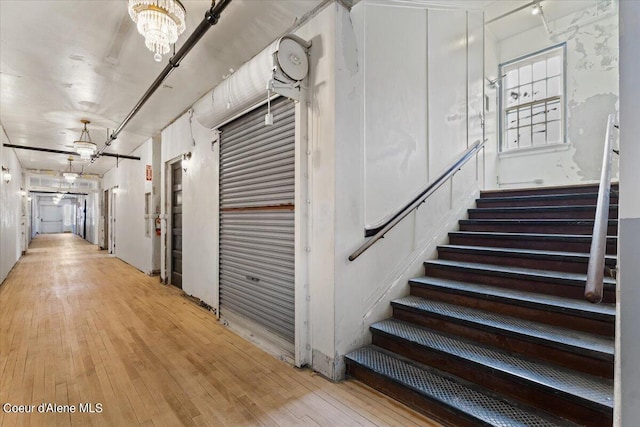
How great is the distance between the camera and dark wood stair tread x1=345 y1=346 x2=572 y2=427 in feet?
5.55

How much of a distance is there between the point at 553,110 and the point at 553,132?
40cm

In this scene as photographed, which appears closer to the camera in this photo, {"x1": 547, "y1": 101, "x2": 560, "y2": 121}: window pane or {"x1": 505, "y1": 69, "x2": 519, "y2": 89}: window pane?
{"x1": 547, "y1": 101, "x2": 560, "y2": 121}: window pane

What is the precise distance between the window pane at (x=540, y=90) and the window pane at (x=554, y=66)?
0.17m

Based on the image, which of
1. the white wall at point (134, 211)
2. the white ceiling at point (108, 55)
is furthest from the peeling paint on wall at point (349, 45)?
the white wall at point (134, 211)

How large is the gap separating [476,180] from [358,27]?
2942mm

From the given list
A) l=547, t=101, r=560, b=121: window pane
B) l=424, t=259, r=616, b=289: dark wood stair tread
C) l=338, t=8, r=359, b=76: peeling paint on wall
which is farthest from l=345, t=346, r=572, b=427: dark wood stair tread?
l=547, t=101, r=560, b=121: window pane

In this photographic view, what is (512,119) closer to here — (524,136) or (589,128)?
(524,136)

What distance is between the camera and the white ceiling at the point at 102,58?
2.68 m

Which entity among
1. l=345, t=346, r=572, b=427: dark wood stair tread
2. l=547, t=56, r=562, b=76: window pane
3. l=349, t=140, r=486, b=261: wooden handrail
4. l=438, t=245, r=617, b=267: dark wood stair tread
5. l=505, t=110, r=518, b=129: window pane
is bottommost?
l=345, t=346, r=572, b=427: dark wood stair tread

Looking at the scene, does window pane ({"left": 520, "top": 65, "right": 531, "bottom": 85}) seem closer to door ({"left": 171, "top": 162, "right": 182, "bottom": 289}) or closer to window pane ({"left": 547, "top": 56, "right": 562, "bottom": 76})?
window pane ({"left": 547, "top": 56, "right": 562, "bottom": 76})

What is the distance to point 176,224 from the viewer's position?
572 centimetres

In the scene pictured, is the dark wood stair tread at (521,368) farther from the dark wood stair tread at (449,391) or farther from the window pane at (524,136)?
the window pane at (524,136)

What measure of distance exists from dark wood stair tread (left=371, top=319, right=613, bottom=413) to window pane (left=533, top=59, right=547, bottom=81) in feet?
17.9

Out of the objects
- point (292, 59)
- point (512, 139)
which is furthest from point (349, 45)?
point (512, 139)
